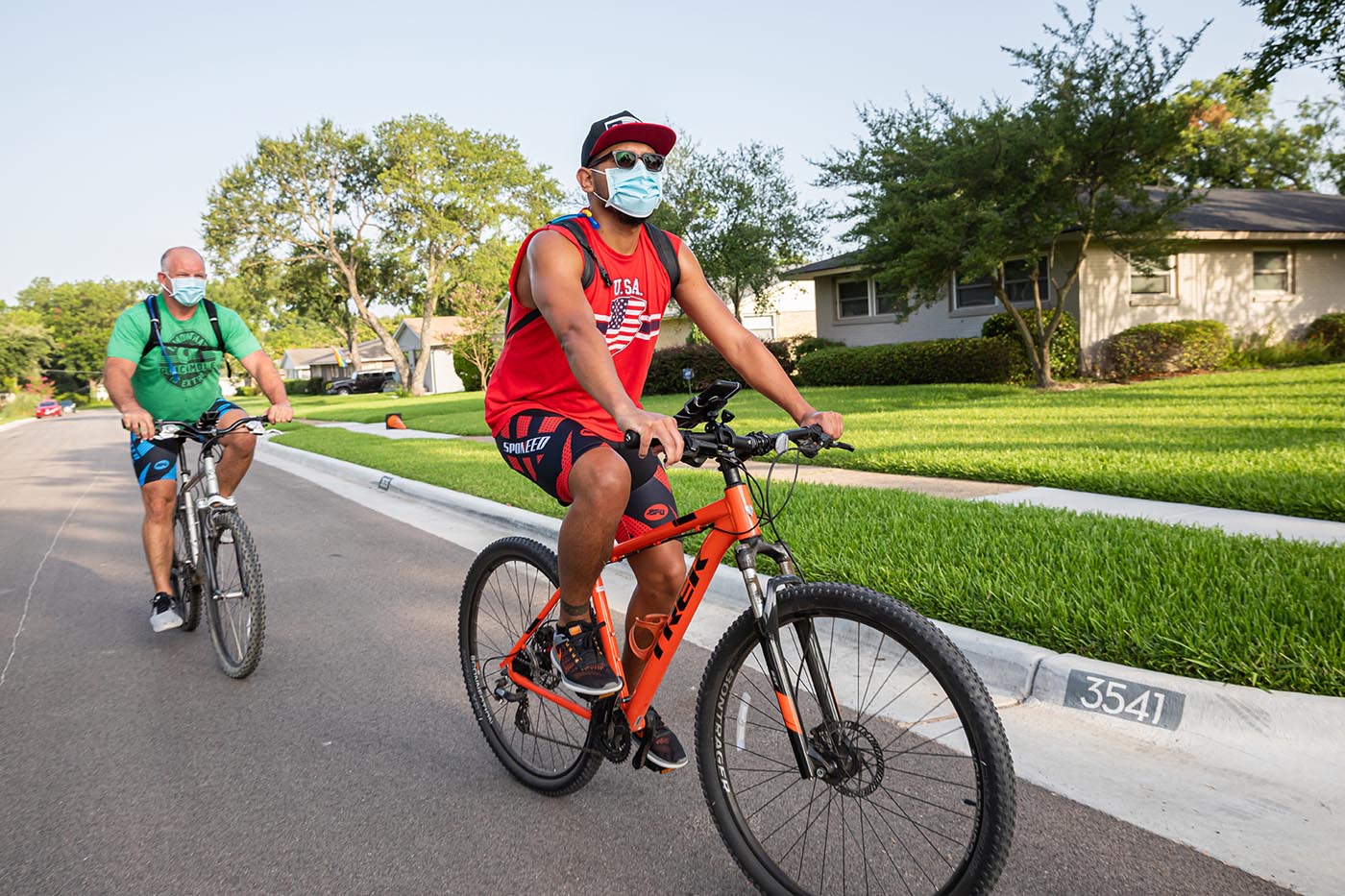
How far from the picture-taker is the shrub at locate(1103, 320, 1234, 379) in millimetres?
20078

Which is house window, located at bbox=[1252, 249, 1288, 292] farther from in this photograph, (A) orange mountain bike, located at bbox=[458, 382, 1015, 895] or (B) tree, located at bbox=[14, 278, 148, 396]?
(B) tree, located at bbox=[14, 278, 148, 396]

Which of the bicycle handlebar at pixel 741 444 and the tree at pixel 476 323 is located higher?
the tree at pixel 476 323

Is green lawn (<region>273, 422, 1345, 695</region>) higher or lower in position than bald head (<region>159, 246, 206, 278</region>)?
lower

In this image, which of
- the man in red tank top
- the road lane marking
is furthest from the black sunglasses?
the road lane marking

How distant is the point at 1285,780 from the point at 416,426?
20813mm

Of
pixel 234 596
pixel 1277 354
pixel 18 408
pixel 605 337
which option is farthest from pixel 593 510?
pixel 18 408

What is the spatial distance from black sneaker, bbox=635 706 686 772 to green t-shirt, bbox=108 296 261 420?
10.9 ft

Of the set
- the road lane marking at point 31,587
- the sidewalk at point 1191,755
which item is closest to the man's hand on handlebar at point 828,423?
the sidewalk at point 1191,755

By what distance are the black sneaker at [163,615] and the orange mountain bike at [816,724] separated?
10.9 ft

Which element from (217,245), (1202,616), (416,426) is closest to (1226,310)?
(416,426)

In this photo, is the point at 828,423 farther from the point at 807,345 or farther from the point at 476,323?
the point at 476,323

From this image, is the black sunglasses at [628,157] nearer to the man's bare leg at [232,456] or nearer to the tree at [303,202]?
the man's bare leg at [232,456]

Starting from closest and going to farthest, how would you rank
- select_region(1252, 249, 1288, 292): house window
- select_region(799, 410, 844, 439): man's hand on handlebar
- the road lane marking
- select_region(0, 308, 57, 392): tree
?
select_region(799, 410, 844, 439): man's hand on handlebar < the road lane marking < select_region(1252, 249, 1288, 292): house window < select_region(0, 308, 57, 392): tree

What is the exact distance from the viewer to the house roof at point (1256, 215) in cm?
2164
